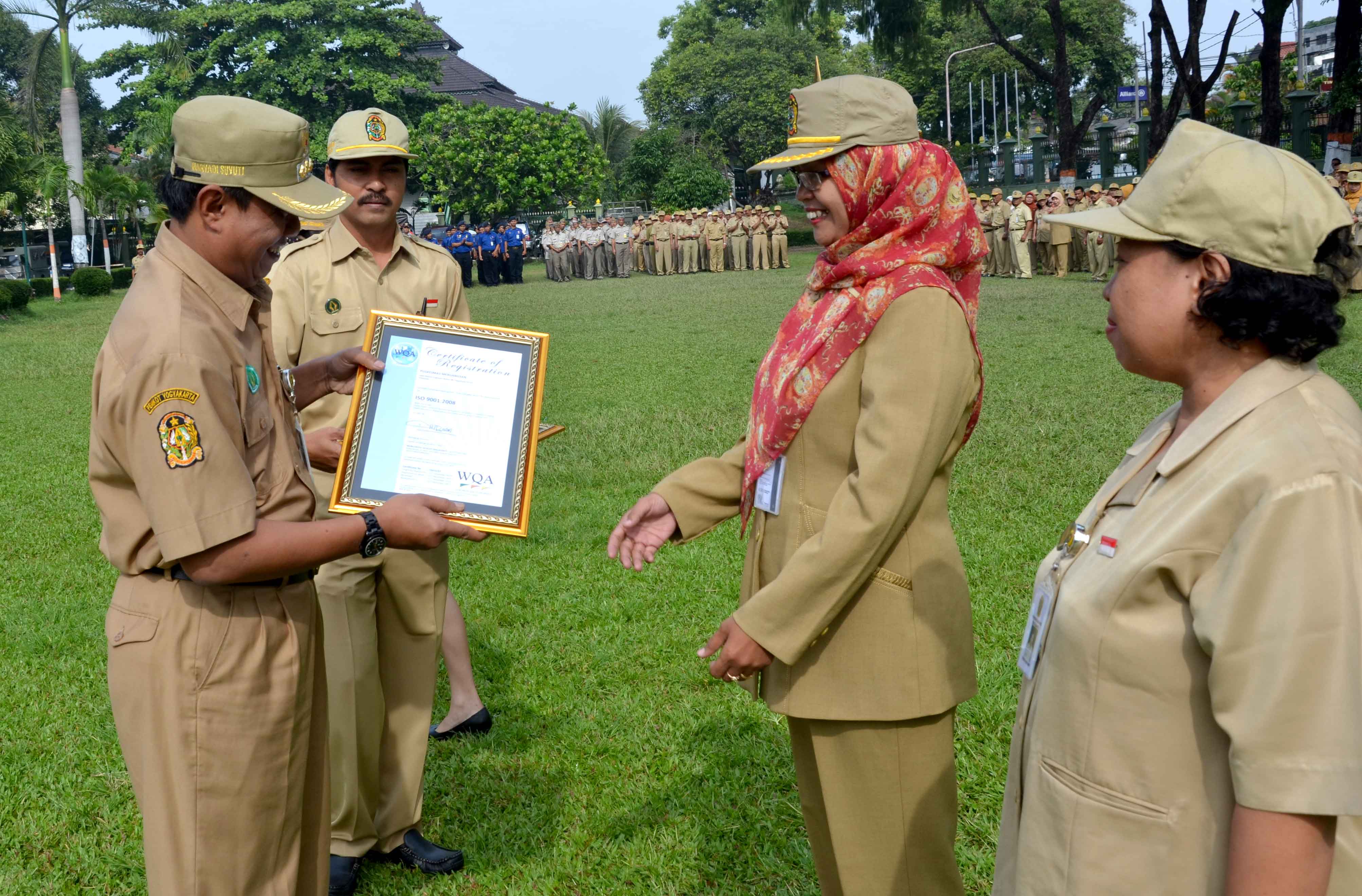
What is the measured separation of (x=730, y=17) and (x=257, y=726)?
70.6 metres

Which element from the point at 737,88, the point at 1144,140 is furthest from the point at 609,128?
the point at 1144,140

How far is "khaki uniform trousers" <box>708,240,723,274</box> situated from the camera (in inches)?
1380

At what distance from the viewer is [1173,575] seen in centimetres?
153

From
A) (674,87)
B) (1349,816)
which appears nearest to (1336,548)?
(1349,816)

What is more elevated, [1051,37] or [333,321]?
[1051,37]

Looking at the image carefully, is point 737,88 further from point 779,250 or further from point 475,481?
point 475,481

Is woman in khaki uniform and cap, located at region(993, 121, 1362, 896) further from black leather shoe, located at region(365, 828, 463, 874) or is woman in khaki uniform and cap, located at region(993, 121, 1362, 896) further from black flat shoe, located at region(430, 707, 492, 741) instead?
black flat shoe, located at region(430, 707, 492, 741)

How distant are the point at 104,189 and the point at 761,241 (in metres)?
20.5

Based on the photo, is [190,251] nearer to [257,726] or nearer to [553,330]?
[257,726]

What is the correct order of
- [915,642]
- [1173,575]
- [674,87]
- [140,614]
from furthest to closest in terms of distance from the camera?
[674,87], [915,642], [140,614], [1173,575]

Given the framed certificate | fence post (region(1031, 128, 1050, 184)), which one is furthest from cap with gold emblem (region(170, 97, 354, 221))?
fence post (region(1031, 128, 1050, 184))

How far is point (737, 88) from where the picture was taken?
56875 mm

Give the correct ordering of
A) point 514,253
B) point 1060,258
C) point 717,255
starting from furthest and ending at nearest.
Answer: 1. point 717,255
2. point 514,253
3. point 1060,258

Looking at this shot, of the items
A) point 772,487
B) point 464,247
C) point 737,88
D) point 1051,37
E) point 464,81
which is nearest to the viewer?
point 772,487
